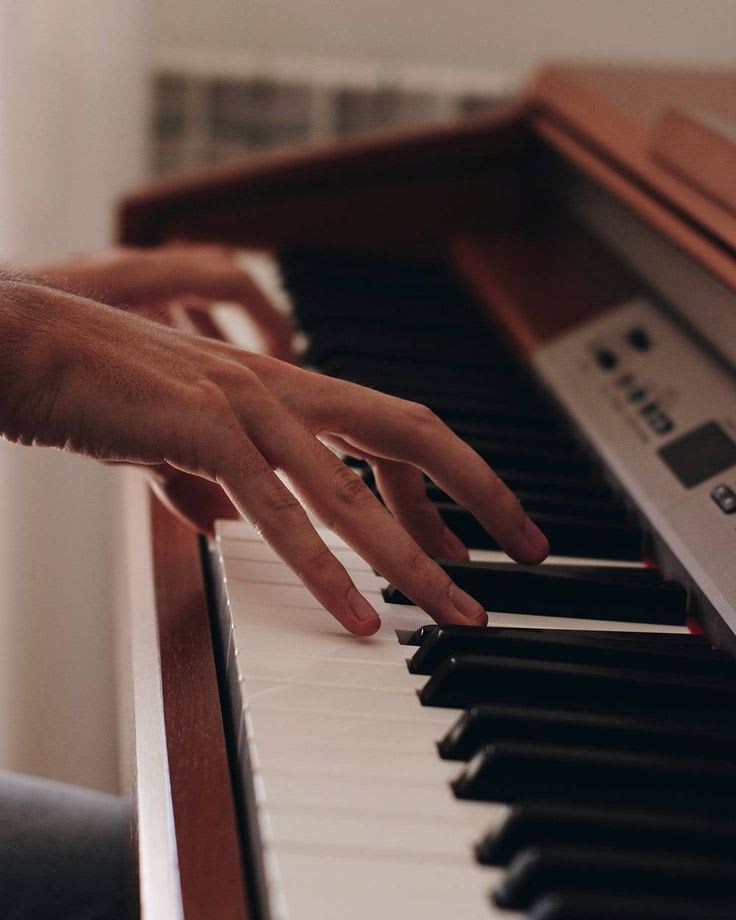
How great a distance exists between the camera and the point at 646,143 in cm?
128

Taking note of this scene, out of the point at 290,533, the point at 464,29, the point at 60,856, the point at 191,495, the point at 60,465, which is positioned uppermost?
the point at 464,29

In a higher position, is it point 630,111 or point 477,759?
point 630,111

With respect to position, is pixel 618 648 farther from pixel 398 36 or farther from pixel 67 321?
pixel 398 36

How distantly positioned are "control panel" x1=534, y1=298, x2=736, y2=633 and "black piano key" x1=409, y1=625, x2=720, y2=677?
0.05 meters

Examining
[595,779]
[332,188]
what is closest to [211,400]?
[595,779]

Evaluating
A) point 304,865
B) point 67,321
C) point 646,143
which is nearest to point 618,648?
point 304,865

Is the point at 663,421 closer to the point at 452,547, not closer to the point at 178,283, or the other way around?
the point at 452,547

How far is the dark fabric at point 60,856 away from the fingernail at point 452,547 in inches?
13.0

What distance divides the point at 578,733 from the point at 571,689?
5 centimetres

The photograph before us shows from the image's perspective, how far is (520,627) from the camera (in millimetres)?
828

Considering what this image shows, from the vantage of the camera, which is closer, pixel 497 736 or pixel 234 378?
pixel 497 736

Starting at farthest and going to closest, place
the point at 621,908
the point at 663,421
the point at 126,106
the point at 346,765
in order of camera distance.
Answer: the point at 126,106, the point at 663,421, the point at 346,765, the point at 621,908

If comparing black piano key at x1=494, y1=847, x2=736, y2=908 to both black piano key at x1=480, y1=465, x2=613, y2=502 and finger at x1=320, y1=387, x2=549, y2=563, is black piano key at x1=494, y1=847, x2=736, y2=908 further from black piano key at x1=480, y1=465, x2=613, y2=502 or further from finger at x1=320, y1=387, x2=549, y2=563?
black piano key at x1=480, y1=465, x2=613, y2=502

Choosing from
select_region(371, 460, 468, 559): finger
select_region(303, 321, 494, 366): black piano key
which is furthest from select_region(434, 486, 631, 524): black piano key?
select_region(303, 321, 494, 366): black piano key
